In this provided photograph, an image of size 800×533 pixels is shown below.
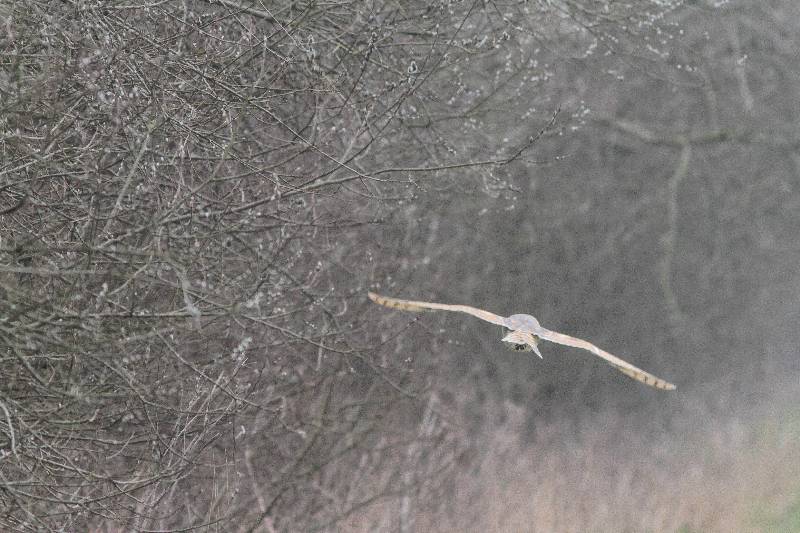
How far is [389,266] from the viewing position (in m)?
10.1

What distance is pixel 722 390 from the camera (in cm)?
1502

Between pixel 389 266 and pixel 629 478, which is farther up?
pixel 389 266

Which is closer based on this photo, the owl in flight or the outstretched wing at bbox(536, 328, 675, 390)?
the outstretched wing at bbox(536, 328, 675, 390)

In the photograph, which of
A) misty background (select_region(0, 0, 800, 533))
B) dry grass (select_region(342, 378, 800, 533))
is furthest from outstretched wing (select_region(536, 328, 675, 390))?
dry grass (select_region(342, 378, 800, 533))

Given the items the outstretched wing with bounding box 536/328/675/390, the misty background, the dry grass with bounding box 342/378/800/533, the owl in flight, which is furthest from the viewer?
the dry grass with bounding box 342/378/800/533

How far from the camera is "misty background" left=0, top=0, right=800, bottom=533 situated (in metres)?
5.79

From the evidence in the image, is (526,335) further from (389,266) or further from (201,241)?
(389,266)

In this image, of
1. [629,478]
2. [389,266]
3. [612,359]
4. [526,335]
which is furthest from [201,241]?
[629,478]

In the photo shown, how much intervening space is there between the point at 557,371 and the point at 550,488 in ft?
14.8

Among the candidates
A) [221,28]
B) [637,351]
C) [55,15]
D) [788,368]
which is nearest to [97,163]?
[55,15]

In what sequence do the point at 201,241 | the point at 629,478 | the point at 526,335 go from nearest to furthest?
the point at 201,241 < the point at 526,335 < the point at 629,478

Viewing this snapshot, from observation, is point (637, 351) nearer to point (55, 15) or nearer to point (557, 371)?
Result: point (557, 371)

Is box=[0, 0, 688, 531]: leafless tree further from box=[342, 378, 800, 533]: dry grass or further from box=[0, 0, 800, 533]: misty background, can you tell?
box=[342, 378, 800, 533]: dry grass

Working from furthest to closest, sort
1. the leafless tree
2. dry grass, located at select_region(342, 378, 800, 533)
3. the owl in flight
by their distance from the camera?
dry grass, located at select_region(342, 378, 800, 533) < the owl in flight < the leafless tree
